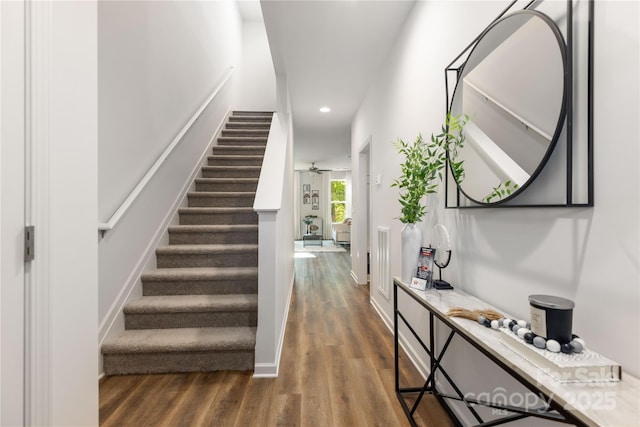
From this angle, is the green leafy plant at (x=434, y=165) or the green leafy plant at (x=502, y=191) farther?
the green leafy plant at (x=434, y=165)

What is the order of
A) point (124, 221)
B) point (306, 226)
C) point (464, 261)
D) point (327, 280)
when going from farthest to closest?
point (306, 226) → point (327, 280) → point (124, 221) → point (464, 261)

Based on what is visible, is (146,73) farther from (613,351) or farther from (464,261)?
(613,351)

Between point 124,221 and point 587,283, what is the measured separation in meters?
2.58

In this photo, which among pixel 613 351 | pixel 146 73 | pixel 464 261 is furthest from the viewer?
pixel 146 73

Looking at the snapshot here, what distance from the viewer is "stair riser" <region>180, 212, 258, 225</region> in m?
2.98

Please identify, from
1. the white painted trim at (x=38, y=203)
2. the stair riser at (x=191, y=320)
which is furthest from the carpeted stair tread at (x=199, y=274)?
the white painted trim at (x=38, y=203)

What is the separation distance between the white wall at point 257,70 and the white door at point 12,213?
19.3 ft

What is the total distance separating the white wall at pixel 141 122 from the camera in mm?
1928

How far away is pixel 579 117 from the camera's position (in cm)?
83

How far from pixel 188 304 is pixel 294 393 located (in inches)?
40.2

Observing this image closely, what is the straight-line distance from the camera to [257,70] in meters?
6.33

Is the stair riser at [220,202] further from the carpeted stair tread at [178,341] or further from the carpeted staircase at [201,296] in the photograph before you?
the carpeted stair tread at [178,341]

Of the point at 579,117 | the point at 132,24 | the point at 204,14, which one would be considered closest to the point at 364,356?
the point at 579,117

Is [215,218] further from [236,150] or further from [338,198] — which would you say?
[338,198]
